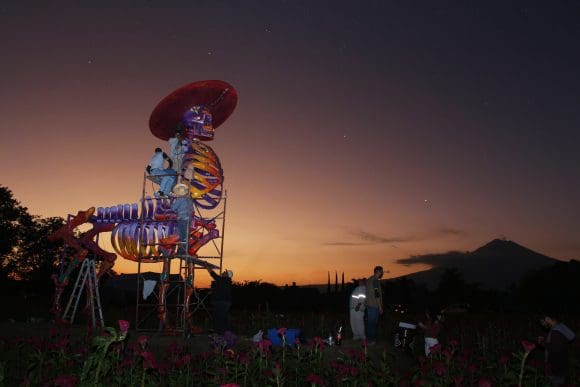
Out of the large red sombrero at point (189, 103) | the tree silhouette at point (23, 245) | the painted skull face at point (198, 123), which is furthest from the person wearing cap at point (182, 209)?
the tree silhouette at point (23, 245)

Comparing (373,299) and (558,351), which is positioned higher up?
(373,299)

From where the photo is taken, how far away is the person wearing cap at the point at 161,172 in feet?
63.9

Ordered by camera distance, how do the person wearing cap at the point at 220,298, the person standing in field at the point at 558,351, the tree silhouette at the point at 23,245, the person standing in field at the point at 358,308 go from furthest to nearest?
the tree silhouette at the point at 23,245 → the person wearing cap at the point at 220,298 → the person standing in field at the point at 358,308 → the person standing in field at the point at 558,351

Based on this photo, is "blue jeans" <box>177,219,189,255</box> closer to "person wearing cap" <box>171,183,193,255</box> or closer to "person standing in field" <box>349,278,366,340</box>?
"person wearing cap" <box>171,183,193,255</box>

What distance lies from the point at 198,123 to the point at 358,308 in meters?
8.02

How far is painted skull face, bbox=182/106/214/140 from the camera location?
20234 mm

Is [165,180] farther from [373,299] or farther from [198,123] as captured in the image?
[373,299]

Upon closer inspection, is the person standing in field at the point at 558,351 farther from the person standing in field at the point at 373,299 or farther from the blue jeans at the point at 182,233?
the blue jeans at the point at 182,233

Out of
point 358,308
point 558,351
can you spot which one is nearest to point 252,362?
point 558,351

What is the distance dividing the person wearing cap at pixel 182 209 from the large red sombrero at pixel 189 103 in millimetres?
2817

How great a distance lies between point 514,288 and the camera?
285 feet

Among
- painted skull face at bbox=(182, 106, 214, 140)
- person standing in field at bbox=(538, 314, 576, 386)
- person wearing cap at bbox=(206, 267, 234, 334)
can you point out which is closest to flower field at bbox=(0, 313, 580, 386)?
person standing in field at bbox=(538, 314, 576, 386)

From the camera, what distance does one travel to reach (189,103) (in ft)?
67.2

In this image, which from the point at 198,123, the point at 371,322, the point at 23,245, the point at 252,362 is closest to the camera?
the point at 252,362
